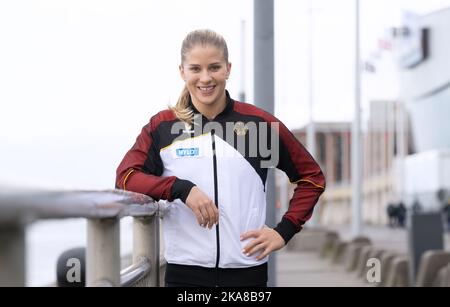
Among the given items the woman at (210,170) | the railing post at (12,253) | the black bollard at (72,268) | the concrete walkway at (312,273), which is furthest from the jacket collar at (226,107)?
the concrete walkway at (312,273)

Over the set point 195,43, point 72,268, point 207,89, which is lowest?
point 72,268

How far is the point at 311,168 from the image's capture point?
3.42 meters

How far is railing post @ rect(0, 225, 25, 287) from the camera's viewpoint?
5.11ft

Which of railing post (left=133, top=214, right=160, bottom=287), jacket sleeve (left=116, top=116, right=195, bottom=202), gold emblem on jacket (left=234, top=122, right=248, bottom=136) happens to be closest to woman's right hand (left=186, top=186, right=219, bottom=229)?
jacket sleeve (left=116, top=116, right=195, bottom=202)

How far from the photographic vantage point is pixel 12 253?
159 cm

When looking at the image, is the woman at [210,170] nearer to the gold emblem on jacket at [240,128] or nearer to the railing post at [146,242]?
the gold emblem on jacket at [240,128]

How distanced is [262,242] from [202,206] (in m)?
0.28

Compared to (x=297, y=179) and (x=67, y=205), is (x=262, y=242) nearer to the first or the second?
(x=297, y=179)

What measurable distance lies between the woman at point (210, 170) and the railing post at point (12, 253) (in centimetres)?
156

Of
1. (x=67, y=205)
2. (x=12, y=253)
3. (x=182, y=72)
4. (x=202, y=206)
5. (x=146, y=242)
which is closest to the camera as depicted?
(x=12, y=253)

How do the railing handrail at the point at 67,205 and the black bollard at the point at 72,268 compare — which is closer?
the railing handrail at the point at 67,205

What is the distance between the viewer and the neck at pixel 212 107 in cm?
330

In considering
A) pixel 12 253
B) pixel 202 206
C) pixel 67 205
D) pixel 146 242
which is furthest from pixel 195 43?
pixel 12 253
